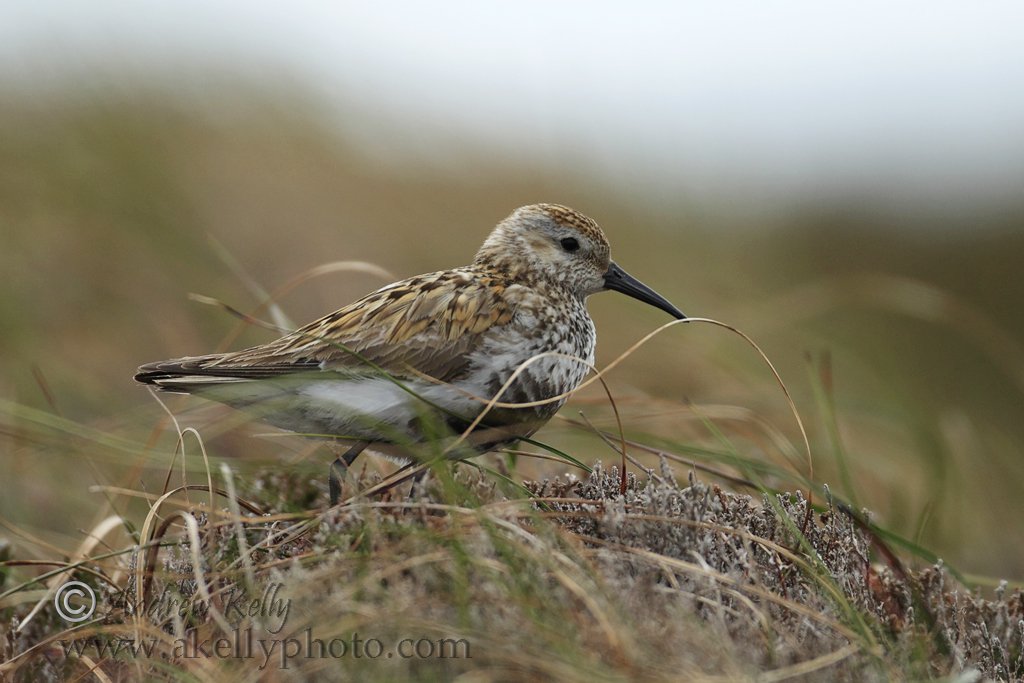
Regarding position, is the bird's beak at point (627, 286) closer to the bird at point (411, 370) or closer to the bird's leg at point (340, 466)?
the bird at point (411, 370)

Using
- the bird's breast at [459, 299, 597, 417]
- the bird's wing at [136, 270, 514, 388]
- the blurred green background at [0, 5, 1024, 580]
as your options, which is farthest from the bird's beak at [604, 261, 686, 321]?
the bird's wing at [136, 270, 514, 388]

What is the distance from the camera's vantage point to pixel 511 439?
362 cm

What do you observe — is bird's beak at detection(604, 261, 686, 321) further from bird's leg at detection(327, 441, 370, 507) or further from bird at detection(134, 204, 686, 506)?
bird's leg at detection(327, 441, 370, 507)

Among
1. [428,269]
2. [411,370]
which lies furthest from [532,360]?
[428,269]

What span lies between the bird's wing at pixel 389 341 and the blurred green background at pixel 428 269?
68cm

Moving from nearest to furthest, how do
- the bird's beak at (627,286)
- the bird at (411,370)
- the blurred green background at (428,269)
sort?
the bird at (411,370) < the bird's beak at (627,286) < the blurred green background at (428,269)

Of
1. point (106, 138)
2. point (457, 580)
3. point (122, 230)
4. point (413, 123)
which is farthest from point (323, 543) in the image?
point (413, 123)

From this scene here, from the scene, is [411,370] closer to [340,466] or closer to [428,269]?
[340,466]

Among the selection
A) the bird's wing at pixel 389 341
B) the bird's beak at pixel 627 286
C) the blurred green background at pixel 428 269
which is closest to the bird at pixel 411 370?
the bird's wing at pixel 389 341

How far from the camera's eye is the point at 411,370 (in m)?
3.62

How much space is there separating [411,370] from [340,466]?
1.45 feet

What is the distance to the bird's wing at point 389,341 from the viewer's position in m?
3.67

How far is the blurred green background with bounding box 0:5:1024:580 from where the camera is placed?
5980mm

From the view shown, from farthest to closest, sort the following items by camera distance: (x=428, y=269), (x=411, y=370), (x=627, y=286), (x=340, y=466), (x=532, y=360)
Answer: (x=428, y=269), (x=627, y=286), (x=340, y=466), (x=411, y=370), (x=532, y=360)
